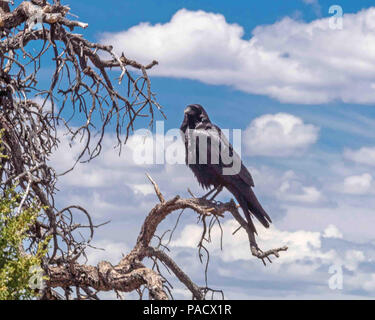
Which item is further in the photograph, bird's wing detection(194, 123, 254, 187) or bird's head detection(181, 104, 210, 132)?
bird's head detection(181, 104, 210, 132)

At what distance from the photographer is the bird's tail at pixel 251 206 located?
26.8ft

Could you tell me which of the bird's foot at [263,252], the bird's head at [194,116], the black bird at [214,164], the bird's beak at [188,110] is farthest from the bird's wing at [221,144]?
the bird's foot at [263,252]

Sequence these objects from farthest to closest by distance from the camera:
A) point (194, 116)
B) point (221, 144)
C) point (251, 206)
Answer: point (194, 116) < point (221, 144) < point (251, 206)

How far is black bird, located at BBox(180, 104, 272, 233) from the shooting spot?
8367 millimetres

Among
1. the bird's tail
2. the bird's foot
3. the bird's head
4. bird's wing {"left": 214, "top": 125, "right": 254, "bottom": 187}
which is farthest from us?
the bird's head

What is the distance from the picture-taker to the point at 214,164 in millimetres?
9016

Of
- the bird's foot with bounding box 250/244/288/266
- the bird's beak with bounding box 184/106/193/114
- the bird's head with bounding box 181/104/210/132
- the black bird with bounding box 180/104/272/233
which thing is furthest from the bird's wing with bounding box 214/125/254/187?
the bird's foot with bounding box 250/244/288/266

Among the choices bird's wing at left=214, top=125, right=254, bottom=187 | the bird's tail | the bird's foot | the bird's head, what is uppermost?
the bird's head

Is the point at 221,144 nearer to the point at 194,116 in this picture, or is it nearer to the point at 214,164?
the point at 214,164

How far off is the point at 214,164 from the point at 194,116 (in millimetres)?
1148

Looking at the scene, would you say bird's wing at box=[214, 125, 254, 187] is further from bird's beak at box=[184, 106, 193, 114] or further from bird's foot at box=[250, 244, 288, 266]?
bird's foot at box=[250, 244, 288, 266]

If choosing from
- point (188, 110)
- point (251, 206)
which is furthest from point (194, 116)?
point (251, 206)
